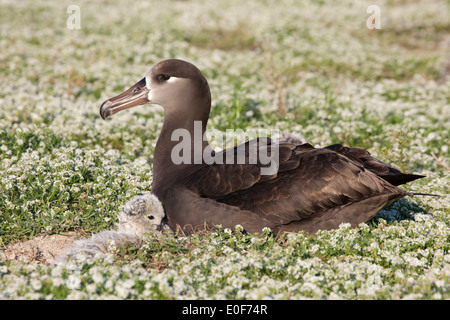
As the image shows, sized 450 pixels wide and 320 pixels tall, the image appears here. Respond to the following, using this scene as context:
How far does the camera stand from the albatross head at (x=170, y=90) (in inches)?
234

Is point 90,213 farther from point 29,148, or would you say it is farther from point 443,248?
point 443,248

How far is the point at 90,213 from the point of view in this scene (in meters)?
5.73

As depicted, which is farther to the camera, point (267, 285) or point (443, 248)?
point (443, 248)

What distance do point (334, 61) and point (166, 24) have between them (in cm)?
567

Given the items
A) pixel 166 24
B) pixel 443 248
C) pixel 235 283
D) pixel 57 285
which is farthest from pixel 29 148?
pixel 166 24

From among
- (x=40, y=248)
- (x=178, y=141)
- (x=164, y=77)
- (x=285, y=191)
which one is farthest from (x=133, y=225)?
(x=164, y=77)

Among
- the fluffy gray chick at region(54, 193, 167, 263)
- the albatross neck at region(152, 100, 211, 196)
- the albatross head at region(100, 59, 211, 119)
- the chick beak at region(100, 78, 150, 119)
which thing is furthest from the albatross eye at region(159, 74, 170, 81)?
the fluffy gray chick at region(54, 193, 167, 263)

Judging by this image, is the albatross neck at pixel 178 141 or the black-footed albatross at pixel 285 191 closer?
the black-footed albatross at pixel 285 191

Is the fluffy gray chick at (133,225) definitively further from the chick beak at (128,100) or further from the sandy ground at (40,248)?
the chick beak at (128,100)

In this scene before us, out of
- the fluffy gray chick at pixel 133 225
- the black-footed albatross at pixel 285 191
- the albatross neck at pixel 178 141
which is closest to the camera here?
the fluffy gray chick at pixel 133 225

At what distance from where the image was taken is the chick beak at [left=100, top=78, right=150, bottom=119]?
6.00 meters

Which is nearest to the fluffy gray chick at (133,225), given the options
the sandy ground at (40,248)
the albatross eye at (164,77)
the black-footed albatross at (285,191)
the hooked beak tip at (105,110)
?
the black-footed albatross at (285,191)

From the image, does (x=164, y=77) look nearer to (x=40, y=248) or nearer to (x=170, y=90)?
(x=170, y=90)

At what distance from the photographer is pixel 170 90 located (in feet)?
19.7
